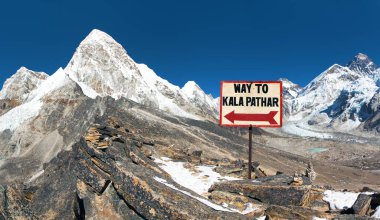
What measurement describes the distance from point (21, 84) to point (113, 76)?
38696mm

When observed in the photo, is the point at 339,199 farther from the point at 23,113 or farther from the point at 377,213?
the point at 23,113

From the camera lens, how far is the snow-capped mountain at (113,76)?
378ft

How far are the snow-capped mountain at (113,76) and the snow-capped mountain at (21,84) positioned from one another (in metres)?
23.8

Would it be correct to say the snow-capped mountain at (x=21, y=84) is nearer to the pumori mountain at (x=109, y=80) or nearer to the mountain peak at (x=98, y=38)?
the pumori mountain at (x=109, y=80)

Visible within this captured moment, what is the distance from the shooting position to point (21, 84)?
13938 cm

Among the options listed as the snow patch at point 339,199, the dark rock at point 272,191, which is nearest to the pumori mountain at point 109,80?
the dark rock at point 272,191

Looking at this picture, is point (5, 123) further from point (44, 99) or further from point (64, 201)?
point (64, 201)

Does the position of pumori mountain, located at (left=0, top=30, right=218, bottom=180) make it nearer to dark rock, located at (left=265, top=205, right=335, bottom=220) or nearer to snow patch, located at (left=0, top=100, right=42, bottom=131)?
snow patch, located at (left=0, top=100, right=42, bottom=131)

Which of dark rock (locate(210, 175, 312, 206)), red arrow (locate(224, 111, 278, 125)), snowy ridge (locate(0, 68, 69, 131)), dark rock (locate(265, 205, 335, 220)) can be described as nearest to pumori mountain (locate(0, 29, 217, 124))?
snowy ridge (locate(0, 68, 69, 131))

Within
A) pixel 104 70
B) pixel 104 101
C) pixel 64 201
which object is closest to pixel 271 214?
pixel 64 201

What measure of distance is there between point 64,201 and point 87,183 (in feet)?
4.75

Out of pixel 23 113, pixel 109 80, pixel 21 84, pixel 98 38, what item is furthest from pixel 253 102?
pixel 21 84

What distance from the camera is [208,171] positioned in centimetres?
1686

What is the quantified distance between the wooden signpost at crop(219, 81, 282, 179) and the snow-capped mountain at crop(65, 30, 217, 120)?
95.5 metres
